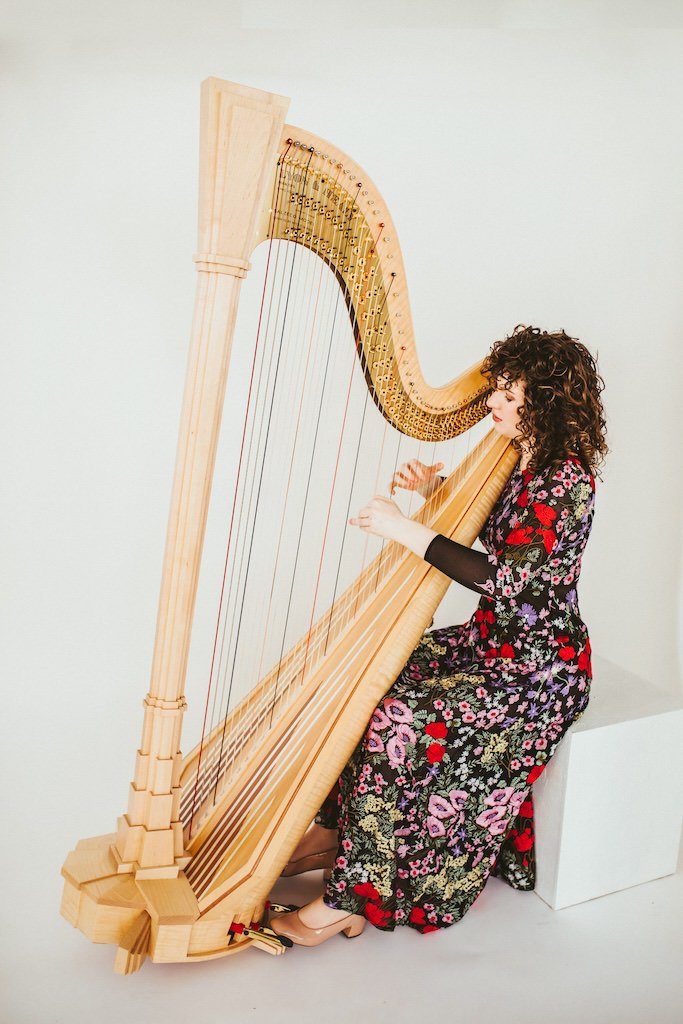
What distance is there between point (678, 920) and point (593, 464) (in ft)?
3.84

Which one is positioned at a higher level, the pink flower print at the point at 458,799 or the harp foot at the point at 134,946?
the pink flower print at the point at 458,799

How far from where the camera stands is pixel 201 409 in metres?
1.96

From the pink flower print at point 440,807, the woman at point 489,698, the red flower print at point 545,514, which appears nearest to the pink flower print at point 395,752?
the woman at point 489,698

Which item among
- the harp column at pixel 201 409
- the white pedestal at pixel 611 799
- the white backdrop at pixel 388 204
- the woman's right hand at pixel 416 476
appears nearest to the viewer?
the harp column at pixel 201 409

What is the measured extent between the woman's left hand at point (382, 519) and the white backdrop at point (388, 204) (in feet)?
4.36

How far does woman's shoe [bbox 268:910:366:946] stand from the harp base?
0.32ft

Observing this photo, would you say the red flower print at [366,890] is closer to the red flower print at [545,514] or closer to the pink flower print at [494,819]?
the pink flower print at [494,819]

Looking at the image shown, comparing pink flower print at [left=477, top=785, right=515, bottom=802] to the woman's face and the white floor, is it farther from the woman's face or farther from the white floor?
the woman's face

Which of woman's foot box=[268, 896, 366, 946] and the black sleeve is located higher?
the black sleeve

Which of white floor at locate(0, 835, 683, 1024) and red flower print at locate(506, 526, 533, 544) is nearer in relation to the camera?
white floor at locate(0, 835, 683, 1024)

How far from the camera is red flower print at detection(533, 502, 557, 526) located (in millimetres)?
2352

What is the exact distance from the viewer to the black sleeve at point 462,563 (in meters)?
Answer: 2.34

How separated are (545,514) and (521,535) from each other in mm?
72

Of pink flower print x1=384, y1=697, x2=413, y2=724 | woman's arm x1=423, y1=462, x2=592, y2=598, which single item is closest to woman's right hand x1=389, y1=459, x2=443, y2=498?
woman's arm x1=423, y1=462, x2=592, y2=598
